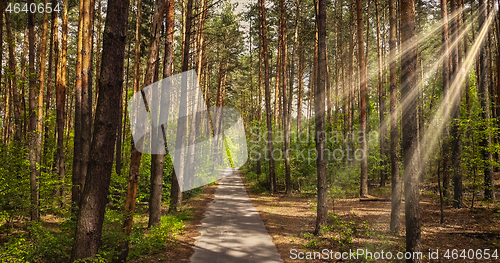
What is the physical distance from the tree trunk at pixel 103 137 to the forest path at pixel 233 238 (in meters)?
3.20

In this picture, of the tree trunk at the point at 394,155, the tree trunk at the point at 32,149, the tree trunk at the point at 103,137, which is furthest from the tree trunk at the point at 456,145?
the tree trunk at the point at 32,149

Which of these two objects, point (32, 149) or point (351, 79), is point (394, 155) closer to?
point (351, 79)

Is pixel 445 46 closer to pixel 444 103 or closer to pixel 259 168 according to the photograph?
pixel 444 103

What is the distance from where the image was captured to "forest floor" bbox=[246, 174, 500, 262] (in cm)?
743

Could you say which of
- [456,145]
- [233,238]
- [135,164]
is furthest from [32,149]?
[456,145]

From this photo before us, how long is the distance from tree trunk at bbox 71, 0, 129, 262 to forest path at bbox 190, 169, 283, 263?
3.20 meters

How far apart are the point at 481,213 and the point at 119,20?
13481 millimetres

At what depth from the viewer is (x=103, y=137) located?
13.3 feet

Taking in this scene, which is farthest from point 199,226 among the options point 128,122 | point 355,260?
point 128,122

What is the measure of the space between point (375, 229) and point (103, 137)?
8676 mm

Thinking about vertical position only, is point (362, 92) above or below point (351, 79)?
below

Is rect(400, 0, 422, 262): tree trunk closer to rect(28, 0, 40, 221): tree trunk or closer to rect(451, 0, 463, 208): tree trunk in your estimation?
rect(451, 0, 463, 208): tree trunk

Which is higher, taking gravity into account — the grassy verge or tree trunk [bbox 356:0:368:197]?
tree trunk [bbox 356:0:368:197]

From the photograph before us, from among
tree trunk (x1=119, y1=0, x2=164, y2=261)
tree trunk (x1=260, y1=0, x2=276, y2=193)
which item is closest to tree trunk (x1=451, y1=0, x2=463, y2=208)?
tree trunk (x1=260, y1=0, x2=276, y2=193)
